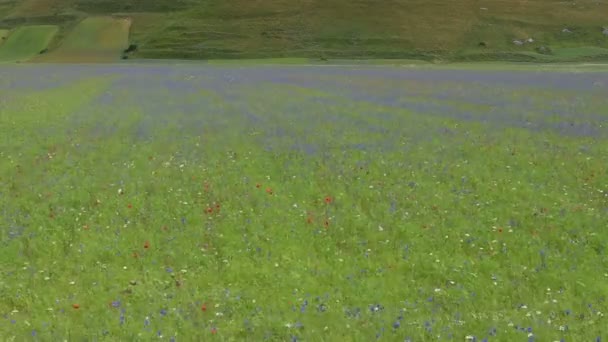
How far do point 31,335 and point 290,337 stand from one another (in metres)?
3.93

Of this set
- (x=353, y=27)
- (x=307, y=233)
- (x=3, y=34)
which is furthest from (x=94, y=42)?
(x=307, y=233)

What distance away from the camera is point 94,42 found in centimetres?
14050

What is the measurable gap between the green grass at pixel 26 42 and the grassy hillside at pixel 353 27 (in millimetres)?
5215

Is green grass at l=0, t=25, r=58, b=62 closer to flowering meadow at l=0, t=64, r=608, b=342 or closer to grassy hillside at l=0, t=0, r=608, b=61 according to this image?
grassy hillside at l=0, t=0, r=608, b=61

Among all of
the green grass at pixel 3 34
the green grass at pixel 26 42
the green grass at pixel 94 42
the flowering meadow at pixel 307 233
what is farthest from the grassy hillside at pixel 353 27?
the flowering meadow at pixel 307 233

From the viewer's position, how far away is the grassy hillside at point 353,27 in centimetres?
12450

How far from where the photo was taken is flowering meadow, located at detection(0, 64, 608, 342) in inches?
352

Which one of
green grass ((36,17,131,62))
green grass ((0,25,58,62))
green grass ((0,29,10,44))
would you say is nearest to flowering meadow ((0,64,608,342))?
green grass ((36,17,131,62))

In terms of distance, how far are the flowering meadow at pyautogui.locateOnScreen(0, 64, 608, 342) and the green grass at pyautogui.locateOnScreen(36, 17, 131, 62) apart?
107 metres

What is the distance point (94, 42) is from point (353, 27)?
63.8 m

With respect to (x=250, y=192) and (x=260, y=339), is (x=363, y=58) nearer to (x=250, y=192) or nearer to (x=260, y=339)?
(x=250, y=192)

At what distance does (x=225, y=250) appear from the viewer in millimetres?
11938

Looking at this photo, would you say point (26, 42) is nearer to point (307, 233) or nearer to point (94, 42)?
point (94, 42)

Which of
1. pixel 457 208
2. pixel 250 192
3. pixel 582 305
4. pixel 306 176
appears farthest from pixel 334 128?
pixel 582 305
